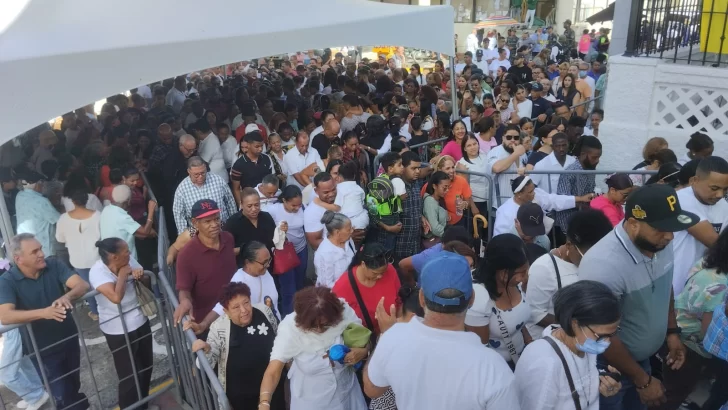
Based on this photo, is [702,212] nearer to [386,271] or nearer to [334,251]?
[386,271]

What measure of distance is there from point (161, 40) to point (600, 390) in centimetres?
417

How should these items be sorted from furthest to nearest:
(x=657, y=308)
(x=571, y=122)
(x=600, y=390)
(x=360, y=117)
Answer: (x=360, y=117), (x=571, y=122), (x=657, y=308), (x=600, y=390)

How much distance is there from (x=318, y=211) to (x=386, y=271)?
1529 mm

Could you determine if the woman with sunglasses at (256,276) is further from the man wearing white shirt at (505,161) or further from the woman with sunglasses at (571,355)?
the man wearing white shirt at (505,161)

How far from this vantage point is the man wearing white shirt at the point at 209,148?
22.9 feet

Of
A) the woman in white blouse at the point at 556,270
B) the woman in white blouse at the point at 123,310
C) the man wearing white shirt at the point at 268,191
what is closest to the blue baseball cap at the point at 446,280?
the woman in white blouse at the point at 556,270

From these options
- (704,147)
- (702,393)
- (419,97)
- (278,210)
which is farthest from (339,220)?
(419,97)

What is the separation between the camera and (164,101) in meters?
10.4

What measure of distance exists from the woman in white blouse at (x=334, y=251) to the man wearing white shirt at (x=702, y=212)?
2.28m

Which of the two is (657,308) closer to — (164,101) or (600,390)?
(600,390)

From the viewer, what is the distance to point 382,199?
466 centimetres

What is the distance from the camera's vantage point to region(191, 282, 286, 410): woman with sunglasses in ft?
10.7

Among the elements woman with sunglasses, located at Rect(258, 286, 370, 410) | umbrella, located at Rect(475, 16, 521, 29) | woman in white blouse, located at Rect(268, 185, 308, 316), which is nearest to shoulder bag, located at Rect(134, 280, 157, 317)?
woman in white blouse, located at Rect(268, 185, 308, 316)

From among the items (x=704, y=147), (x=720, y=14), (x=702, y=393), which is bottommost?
(x=702, y=393)
